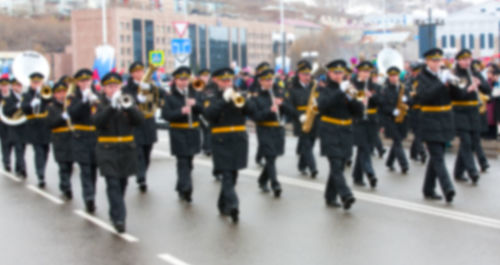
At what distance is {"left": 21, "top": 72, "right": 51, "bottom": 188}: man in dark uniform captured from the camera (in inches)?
513

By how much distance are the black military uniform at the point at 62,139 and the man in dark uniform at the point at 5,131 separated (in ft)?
10.9

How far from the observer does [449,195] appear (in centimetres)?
1021

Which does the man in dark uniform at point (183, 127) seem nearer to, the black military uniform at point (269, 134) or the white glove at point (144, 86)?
the white glove at point (144, 86)

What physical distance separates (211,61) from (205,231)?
133 meters

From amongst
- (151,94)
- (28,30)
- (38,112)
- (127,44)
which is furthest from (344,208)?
(28,30)

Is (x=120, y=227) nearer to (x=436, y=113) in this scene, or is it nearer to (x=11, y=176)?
(x=436, y=113)

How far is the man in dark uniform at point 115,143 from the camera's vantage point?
9.02 metres

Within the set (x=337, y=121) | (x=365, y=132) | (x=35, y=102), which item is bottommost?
(x=365, y=132)

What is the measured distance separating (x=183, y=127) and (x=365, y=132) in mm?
2983

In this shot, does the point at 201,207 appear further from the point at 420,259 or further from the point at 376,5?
the point at 376,5

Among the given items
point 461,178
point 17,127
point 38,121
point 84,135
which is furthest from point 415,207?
point 17,127

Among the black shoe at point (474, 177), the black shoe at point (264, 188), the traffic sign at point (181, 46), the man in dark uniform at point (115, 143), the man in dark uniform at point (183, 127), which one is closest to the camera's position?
the man in dark uniform at point (115, 143)

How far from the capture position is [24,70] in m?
14.7

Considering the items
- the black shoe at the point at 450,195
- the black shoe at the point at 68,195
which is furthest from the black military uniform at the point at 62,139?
the black shoe at the point at 450,195
